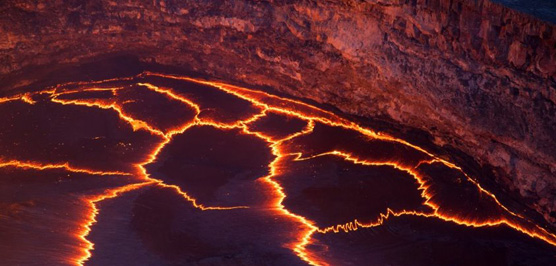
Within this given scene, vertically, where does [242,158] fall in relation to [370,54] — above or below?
below

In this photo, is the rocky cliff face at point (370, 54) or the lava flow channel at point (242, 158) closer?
the rocky cliff face at point (370, 54)

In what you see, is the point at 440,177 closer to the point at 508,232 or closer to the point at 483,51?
the point at 508,232

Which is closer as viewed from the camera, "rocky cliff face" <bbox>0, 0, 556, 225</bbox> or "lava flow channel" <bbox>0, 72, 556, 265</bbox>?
"rocky cliff face" <bbox>0, 0, 556, 225</bbox>

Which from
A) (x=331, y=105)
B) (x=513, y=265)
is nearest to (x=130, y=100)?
(x=331, y=105)
